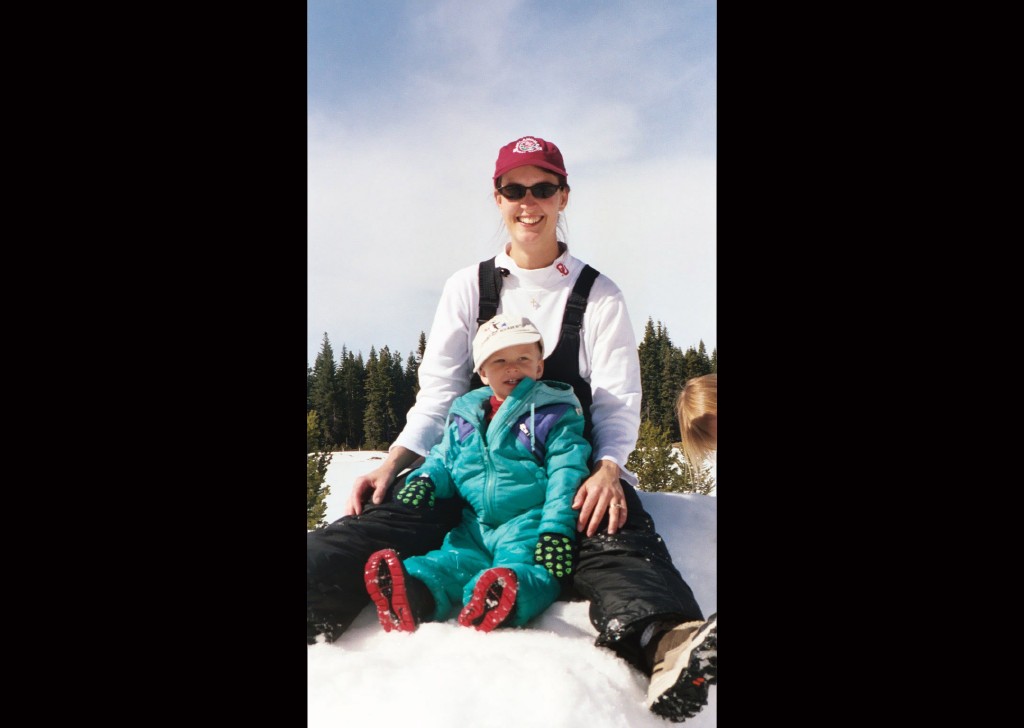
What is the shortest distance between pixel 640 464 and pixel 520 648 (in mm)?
792

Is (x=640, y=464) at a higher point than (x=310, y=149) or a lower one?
lower

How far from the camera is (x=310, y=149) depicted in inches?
119

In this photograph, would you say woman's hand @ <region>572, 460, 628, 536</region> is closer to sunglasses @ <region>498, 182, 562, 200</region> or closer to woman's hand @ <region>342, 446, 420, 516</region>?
woman's hand @ <region>342, 446, 420, 516</region>

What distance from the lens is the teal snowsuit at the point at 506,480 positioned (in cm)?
264

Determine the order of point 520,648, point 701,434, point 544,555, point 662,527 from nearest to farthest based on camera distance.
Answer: point 520,648, point 544,555, point 662,527, point 701,434

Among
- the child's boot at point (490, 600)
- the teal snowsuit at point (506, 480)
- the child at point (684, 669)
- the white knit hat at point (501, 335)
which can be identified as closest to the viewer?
the child at point (684, 669)

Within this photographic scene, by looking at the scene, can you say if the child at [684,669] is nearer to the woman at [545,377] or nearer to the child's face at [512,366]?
the woman at [545,377]

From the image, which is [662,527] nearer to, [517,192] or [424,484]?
[424,484]

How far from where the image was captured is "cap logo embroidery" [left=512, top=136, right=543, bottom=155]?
2871 mm

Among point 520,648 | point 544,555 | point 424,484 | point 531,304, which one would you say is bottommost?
point 520,648

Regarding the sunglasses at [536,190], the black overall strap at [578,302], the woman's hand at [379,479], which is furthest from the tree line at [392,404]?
the sunglasses at [536,190]

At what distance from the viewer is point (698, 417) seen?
3.02 m

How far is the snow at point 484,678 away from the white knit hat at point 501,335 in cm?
83

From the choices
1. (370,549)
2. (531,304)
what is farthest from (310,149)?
(370,549)
